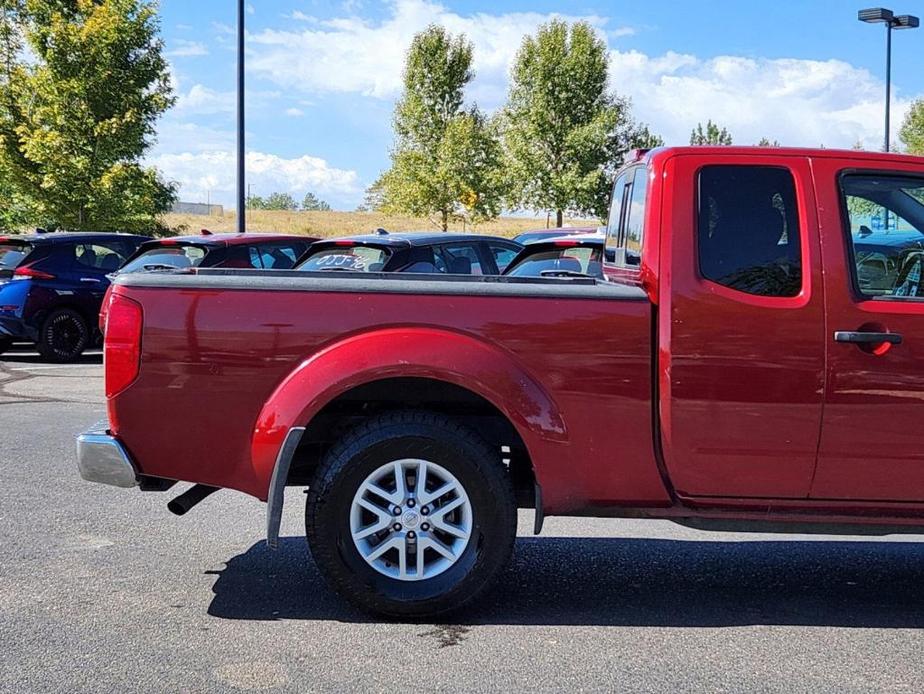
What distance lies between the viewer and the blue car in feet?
44.6

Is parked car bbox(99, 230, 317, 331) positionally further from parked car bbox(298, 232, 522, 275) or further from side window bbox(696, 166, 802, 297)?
side window bbox(696, 166, 802, 297)

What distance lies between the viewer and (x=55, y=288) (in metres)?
13.8

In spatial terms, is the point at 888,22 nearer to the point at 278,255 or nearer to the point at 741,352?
the point at 278,255

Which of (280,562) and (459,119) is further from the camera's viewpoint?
(459,119)

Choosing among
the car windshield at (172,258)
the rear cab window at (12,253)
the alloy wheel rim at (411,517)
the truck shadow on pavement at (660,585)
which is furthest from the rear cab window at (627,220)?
the rear cab window at (12,253)

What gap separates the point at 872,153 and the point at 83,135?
19.0m

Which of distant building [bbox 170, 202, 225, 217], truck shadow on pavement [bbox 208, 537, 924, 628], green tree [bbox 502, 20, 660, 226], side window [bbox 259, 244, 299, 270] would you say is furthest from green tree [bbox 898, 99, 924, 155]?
distant building [bbox 170, 202, 225, 217]

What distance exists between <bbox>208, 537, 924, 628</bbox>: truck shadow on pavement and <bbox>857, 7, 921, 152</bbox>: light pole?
64.0ft

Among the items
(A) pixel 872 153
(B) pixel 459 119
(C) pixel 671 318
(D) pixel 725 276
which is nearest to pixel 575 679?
(C) pixel 671 318

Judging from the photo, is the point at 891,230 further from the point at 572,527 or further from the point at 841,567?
the point at 572,527

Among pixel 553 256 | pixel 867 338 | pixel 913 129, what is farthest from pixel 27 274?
pixel 913 129

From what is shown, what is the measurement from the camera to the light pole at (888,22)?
22.2 m

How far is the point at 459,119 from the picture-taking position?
36.5 metres

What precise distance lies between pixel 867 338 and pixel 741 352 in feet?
1.64
